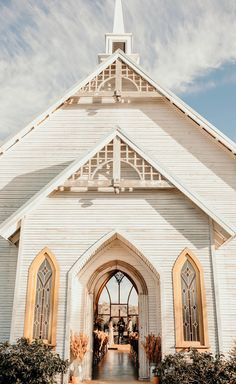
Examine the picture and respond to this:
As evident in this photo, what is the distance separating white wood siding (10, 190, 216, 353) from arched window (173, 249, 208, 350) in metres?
0.19

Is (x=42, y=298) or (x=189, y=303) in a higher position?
(x=42, y=298)

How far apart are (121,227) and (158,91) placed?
18.7 ft

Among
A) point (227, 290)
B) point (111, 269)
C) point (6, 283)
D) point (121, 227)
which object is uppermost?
point (121, 227)

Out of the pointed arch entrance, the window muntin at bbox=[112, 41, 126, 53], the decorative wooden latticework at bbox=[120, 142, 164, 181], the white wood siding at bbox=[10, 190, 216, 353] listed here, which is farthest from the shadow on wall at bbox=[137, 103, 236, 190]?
the window muntin at bbox=[112, 41, 126, 53]

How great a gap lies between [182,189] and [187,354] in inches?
176

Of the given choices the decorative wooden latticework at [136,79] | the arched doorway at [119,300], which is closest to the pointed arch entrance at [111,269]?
the decorative wooden latticework at [136,79]

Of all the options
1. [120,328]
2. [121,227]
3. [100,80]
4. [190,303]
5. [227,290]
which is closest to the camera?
[190,303]

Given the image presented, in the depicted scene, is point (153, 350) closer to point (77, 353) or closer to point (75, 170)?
point (77, 353)

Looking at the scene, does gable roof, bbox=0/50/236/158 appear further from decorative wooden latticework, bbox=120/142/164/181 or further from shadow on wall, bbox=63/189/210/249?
decorative wooden latticework, bbox=120/142/164/181

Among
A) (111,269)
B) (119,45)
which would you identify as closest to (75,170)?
(111,269)

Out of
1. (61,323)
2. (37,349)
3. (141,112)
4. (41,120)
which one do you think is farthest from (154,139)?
(37,349)

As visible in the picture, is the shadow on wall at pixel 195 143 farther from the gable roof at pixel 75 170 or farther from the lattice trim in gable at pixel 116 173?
the gable roof at pixel 75 170

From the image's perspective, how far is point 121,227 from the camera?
11.7 meters

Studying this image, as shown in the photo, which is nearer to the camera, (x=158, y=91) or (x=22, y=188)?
(x=22, y=188)
